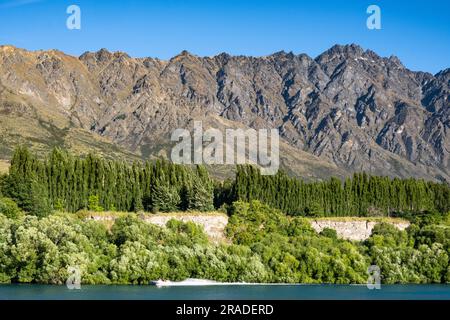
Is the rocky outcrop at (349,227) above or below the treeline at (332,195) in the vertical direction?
below

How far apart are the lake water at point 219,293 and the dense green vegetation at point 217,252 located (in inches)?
131

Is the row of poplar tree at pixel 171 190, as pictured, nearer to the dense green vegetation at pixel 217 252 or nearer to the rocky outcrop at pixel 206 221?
the rocky outcrop at pixel 206 221

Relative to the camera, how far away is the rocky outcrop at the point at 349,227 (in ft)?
263

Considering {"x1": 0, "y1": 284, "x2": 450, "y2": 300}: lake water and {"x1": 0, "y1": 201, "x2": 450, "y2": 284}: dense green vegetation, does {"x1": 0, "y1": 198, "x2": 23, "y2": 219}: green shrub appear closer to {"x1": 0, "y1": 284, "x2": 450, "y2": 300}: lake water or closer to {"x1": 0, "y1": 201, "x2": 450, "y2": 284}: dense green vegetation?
{"x1": 0, "y1": 201, "x2": 450, "y2": 284}: dense green vegetation

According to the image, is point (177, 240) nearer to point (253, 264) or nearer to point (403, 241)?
point (253, 264)

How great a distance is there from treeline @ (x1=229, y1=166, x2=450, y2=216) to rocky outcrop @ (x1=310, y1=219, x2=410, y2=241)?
393 cm

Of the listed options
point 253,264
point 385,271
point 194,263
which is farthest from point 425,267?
point 194,263

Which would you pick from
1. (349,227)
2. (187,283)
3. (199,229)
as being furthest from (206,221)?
(349,227)

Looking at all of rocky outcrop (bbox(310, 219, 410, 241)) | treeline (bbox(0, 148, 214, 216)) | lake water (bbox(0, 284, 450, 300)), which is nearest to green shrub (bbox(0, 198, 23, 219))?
treeline (bbox(0, 148, 214, 216))

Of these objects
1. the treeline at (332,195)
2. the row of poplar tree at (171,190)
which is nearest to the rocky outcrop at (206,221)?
the row of poplar tree at (171,190)

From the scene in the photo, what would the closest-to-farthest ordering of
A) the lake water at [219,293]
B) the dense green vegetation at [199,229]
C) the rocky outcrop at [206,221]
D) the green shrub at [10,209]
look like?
the lake water at [219,293], the dense green vegetation at [199,229], the green shrub at [10,209], the rocky outcrop at [206,221]

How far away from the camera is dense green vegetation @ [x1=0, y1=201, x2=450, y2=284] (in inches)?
2371
